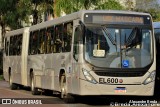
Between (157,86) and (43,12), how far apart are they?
18965 millimetres

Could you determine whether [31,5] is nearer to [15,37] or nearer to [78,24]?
[15,37]

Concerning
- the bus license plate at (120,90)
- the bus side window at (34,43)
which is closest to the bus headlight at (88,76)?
the bus license plate at (120,90)

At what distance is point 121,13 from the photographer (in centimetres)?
1703

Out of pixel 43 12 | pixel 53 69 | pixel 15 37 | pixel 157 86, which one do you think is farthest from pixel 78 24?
pixel 43 12

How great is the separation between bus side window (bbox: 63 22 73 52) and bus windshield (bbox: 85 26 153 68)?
1306 mm

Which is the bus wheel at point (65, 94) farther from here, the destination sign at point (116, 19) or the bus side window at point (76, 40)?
the destination sign at point (116, 19)

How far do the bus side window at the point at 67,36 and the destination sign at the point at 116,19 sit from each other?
44.2 inches

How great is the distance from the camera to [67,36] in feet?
58.7

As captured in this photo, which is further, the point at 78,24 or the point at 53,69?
the point at 53,69

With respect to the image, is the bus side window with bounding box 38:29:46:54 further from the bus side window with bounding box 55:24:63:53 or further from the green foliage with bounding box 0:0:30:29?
the green foliage with bounding box 0:0:30:29

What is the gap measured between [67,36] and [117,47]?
7.32 feet

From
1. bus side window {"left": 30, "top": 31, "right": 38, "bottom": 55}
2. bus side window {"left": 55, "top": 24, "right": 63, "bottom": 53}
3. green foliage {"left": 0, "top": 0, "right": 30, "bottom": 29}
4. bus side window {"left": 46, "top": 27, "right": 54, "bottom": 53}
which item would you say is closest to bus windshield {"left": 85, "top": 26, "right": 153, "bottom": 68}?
bus side window {"left": 55, "top": 24, "right": 63, "bottom": 53}

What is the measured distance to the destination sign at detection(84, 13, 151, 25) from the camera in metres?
16.7

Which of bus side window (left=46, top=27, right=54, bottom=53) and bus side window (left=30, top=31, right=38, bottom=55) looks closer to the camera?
bus side window (left=46, top=27, right=54, bottom=53)
